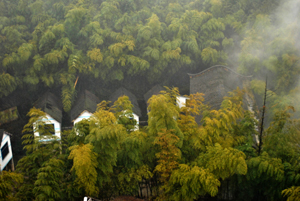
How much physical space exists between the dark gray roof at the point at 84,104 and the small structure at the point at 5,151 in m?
2.50

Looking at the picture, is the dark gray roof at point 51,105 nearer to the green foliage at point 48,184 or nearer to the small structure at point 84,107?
the small structure at point 84,107

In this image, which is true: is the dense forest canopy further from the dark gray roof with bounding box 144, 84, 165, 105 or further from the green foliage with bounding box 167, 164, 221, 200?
the green foliage with bounding box 167, 164, 221, 200

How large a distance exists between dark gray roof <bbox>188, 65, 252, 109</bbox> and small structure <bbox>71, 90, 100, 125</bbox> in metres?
4.47

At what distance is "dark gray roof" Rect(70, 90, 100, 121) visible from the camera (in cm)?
1083

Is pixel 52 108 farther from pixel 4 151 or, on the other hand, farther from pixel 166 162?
pixel 166 162

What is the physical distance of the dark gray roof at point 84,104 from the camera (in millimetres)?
10828

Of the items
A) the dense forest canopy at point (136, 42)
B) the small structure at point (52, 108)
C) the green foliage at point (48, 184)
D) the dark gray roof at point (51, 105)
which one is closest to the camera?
the green foliage at point (48, 184)

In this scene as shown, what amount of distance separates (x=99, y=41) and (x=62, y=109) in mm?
3690

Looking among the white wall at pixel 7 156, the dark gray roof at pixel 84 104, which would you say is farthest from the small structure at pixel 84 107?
the white wall at pixel 7 156

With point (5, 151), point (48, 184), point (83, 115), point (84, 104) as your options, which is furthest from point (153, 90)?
point (48, 184)

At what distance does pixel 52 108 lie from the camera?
11297 mm

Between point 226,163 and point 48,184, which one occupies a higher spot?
point 226,163

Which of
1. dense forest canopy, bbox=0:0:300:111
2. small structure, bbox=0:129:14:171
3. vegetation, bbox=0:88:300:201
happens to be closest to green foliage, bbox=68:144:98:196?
vegetation, bbox=0:88:300:201

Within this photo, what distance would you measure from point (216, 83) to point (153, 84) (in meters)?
4.12
